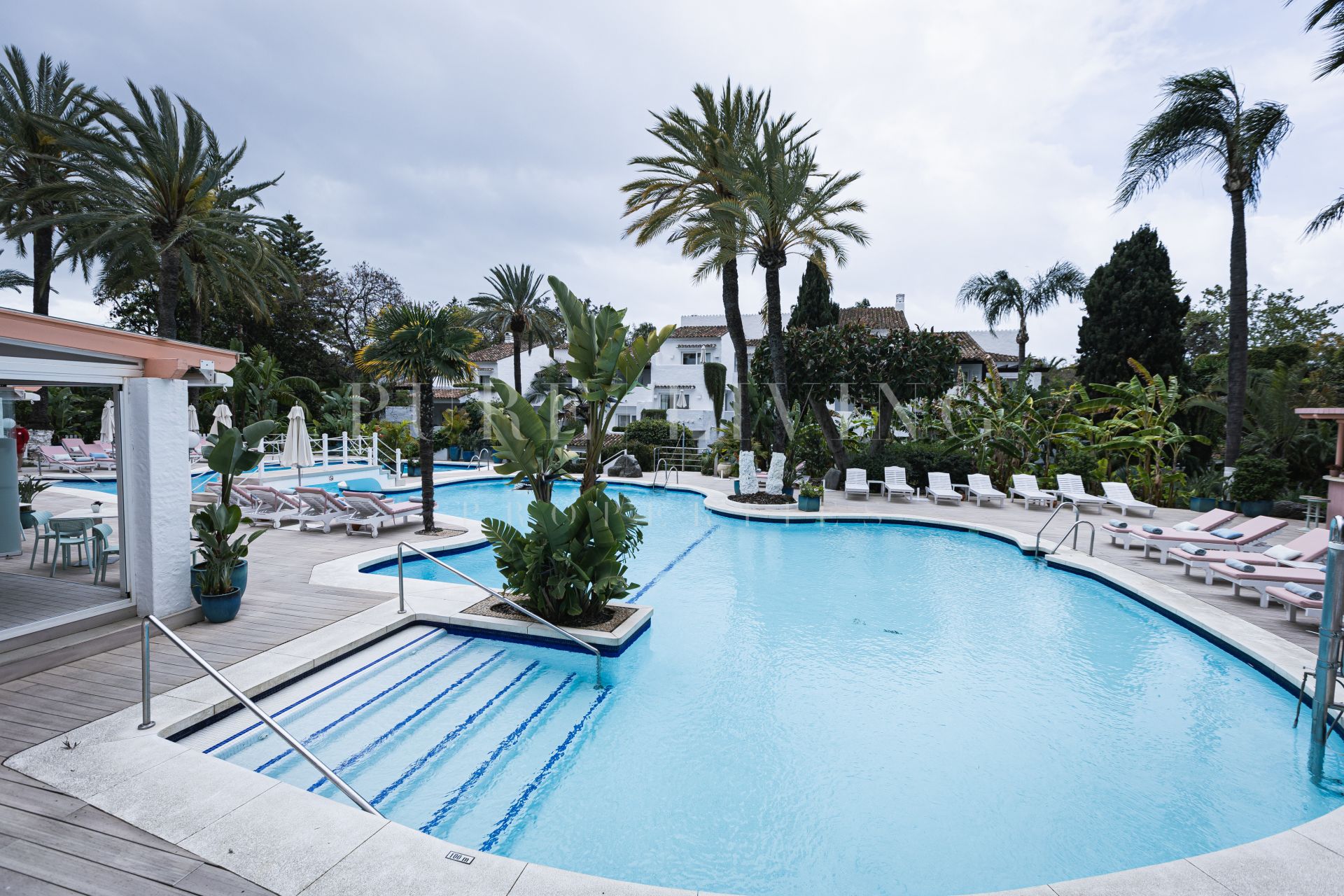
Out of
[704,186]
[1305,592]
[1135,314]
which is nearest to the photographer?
[1305,592]

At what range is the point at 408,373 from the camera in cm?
1239

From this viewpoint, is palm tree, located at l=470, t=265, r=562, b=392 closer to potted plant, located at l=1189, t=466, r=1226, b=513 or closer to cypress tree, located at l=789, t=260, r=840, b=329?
cypress tree, located at l=789, t=260, r=840, b=329

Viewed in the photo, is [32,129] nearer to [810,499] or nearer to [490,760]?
[810,499]

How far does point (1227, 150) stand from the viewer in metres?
16.1

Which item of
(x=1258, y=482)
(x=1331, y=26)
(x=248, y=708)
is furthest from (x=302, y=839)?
(x=1258, y=482)

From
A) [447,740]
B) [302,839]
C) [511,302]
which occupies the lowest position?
[447,740]

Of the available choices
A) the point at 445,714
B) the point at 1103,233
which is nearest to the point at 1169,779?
the point at 445,714

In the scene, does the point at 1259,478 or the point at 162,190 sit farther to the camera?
the point at 162,190

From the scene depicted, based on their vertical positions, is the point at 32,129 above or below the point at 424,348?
above

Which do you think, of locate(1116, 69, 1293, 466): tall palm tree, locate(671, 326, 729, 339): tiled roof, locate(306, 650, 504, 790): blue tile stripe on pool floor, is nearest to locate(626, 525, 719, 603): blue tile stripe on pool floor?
locate(306, 650, 504, 790): blue tile stripe on pool floor

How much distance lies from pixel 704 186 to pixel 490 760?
16383 mm

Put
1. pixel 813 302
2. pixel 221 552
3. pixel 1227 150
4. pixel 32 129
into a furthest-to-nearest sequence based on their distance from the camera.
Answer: pixel 813 302 < pixel 32 129 < pixel 1227 150 < pixel 221 552

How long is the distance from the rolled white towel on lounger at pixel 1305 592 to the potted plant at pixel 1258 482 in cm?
955

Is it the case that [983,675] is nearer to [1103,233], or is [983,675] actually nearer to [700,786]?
[700,786]
